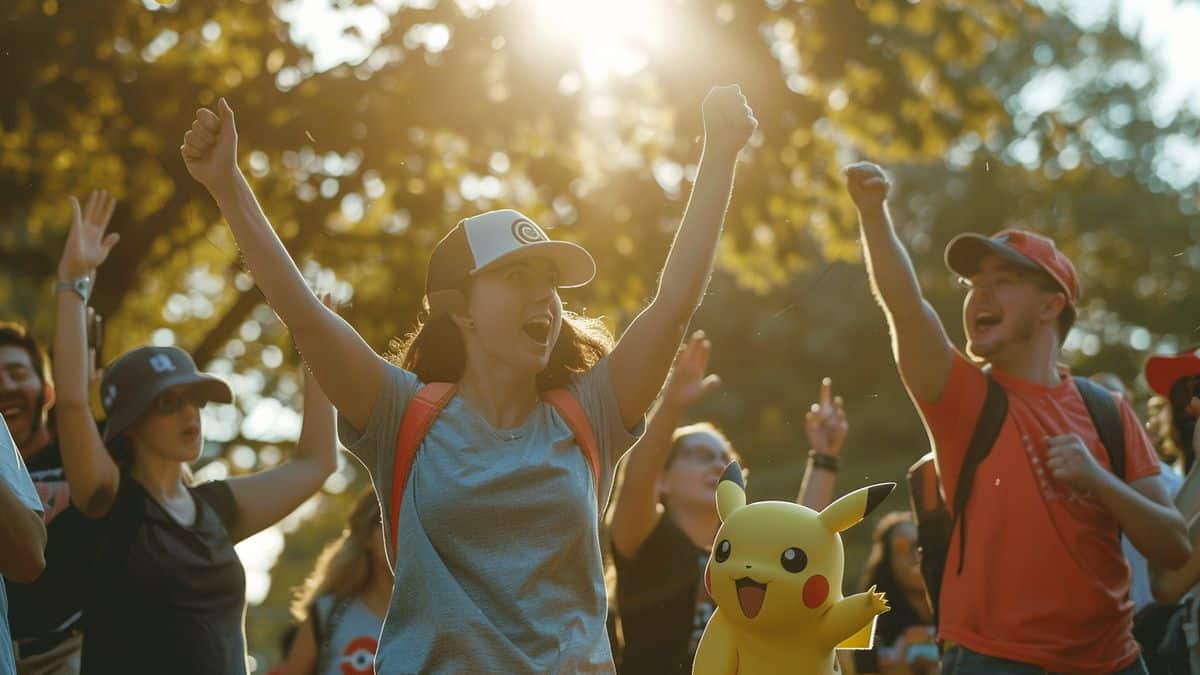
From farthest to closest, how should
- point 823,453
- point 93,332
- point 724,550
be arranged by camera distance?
point 93,332 → point 823,453 → point 724,550

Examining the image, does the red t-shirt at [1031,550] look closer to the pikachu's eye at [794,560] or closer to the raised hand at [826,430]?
the raised hand at [826,430]

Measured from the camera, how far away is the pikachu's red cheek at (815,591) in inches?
156

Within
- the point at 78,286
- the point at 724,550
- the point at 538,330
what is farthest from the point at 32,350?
the point at 724,550

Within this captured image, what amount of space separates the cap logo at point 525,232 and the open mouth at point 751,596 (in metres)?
1.01

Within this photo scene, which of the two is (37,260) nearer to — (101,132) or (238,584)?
(101,132)

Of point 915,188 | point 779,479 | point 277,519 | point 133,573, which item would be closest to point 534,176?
point 277,519

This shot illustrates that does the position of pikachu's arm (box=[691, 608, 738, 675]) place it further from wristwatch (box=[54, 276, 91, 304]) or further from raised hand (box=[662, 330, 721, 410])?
wristwatch (box=[54, 276, 91, 304])

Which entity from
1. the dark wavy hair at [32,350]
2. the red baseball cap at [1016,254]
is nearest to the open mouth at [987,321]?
the red baseball cap at [1016,254]

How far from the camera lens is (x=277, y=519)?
589 cm

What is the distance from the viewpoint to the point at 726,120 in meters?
3.80

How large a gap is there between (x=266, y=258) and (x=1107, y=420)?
298 cm

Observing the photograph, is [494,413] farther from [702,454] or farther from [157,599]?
[702,454]

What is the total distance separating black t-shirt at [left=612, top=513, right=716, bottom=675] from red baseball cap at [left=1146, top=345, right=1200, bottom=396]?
1.83 meters

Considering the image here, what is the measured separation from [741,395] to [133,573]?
24292 millimetres
